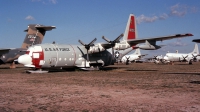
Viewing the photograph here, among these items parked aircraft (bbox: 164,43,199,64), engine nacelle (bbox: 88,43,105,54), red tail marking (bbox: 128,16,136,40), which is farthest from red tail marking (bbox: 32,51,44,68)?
parked aircraft (bbox: 164,43,199,64)

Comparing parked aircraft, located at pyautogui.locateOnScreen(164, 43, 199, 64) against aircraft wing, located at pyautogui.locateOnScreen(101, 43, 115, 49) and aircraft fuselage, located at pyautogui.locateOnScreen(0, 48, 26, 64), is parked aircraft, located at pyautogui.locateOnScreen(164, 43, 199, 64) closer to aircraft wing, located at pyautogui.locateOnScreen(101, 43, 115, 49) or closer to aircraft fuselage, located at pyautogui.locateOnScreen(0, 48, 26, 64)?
aircraft wing, located at pyautogui.locateOnScreen(101, 43, 115, 49)

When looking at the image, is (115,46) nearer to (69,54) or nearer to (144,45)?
(144,45)

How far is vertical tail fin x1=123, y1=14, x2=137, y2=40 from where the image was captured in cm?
3303

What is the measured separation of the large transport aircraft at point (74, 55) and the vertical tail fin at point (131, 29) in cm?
307

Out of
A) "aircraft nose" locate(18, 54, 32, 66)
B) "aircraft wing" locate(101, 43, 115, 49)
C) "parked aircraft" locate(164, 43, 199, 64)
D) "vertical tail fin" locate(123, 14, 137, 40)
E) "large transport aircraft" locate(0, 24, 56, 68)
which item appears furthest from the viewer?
"parked aircraft" locate(164, 43, 199, 64)

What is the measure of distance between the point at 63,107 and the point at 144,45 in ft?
71.9

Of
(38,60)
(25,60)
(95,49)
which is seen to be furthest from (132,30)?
(25,60)

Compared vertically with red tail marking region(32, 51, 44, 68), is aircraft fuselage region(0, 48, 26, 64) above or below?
above

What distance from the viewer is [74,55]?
27.5 m

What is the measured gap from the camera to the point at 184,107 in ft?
24.7

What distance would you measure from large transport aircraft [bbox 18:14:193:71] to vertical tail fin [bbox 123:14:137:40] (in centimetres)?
307


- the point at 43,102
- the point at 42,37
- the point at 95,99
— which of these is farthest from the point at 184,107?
the point at 42,37

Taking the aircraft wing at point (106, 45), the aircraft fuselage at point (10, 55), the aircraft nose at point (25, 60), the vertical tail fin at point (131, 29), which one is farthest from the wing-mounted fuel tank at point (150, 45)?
the aircraft fuselage at point (10, 55)

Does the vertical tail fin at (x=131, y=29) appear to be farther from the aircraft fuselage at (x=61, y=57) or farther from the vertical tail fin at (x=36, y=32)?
the vertical tail fin at (x=36, y=32)
